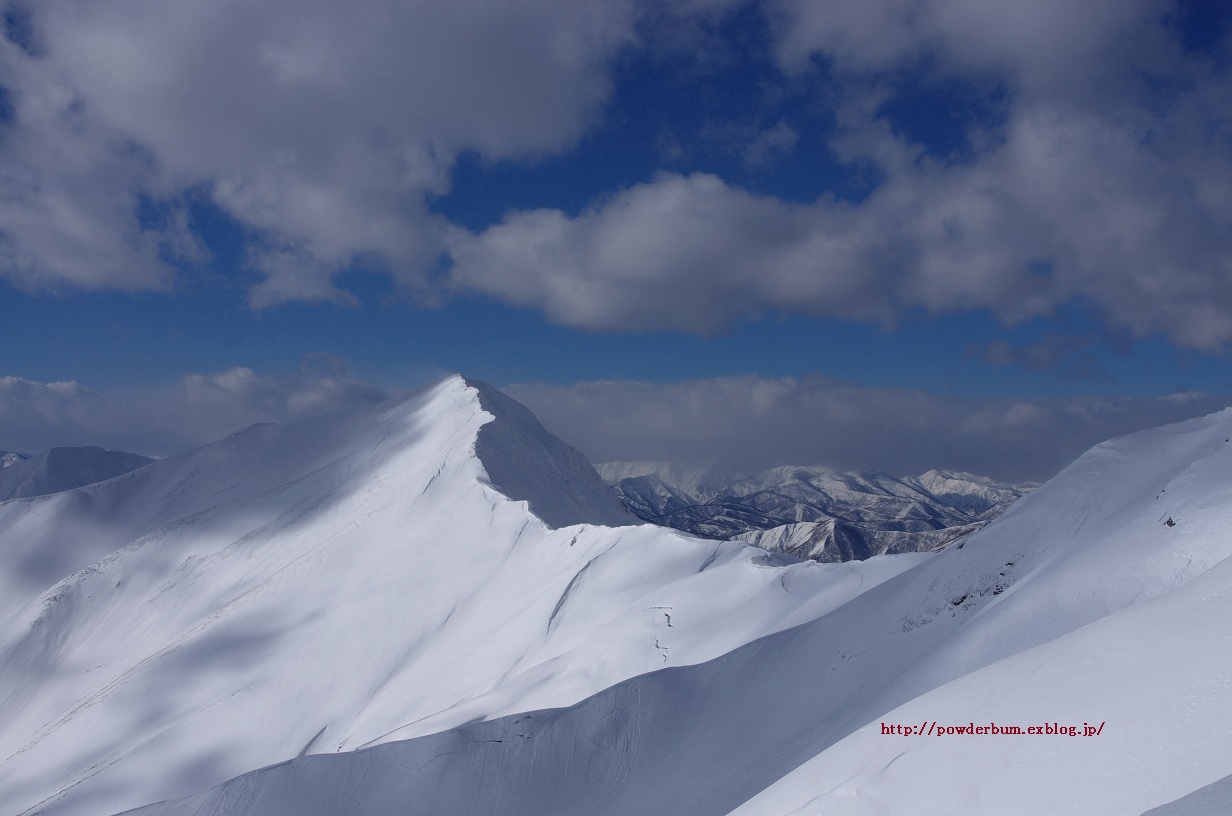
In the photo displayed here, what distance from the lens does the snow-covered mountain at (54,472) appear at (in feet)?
585

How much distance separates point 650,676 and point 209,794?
19.9 meters

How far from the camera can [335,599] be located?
237ft

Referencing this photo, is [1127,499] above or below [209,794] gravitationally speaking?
below

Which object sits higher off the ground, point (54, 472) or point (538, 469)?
point (54, 472)

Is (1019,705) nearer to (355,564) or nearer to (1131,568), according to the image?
(1131,568)

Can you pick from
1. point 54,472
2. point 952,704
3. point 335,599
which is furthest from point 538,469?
point 54,472

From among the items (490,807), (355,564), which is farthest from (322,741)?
(490,807)

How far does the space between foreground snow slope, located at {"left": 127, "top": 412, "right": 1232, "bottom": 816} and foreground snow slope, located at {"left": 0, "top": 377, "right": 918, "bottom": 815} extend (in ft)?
20.2

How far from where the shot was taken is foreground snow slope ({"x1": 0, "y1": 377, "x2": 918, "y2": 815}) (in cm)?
4775

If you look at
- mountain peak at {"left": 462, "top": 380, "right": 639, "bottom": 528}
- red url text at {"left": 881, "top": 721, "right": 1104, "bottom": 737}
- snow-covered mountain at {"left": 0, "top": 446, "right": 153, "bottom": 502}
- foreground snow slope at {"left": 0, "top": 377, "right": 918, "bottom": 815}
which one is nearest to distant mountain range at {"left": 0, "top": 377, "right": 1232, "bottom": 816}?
red url text at {"left": 881, "top": 721, "right": 1104, "bottom": 737}

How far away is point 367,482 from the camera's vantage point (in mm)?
94000

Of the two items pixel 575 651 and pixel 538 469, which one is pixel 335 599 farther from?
pixel 575 651

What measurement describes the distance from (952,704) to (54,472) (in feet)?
734

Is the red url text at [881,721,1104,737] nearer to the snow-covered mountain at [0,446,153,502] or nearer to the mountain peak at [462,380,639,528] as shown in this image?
the mountain peak at [462,380,639,528]
